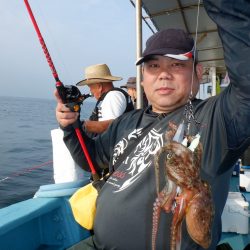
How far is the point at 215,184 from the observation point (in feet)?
5.24

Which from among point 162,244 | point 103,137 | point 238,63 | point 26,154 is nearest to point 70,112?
point 103,137

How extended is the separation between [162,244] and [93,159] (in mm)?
1125

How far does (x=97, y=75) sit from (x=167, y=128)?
2772 millimetres

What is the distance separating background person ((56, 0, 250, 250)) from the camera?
129 centimetres

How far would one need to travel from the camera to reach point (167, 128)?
5.92 ft

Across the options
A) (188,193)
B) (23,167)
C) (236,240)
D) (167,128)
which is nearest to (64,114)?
(167,128)

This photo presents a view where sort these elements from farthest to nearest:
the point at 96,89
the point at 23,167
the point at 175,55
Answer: the point at 23,167 → the point at 96,89 → the point at 175,55

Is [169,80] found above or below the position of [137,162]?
above

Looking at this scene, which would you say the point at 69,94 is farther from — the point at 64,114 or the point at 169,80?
the point at 169,80

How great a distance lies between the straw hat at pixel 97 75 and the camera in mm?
4226

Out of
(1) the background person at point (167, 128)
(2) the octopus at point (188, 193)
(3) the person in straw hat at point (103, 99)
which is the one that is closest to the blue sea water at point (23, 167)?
(3) the person in straw hat at point (103, 99)

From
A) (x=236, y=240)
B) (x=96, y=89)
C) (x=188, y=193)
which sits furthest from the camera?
(x=96, y=89)

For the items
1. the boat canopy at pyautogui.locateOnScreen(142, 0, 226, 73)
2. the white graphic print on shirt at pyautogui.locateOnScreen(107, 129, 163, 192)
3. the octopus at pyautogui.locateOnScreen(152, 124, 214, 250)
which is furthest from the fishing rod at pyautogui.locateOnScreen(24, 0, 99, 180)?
the boat canopy at pyautogui.locateOnScreen(142, 0, 226, 73)

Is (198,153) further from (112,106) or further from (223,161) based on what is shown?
(112,106)
